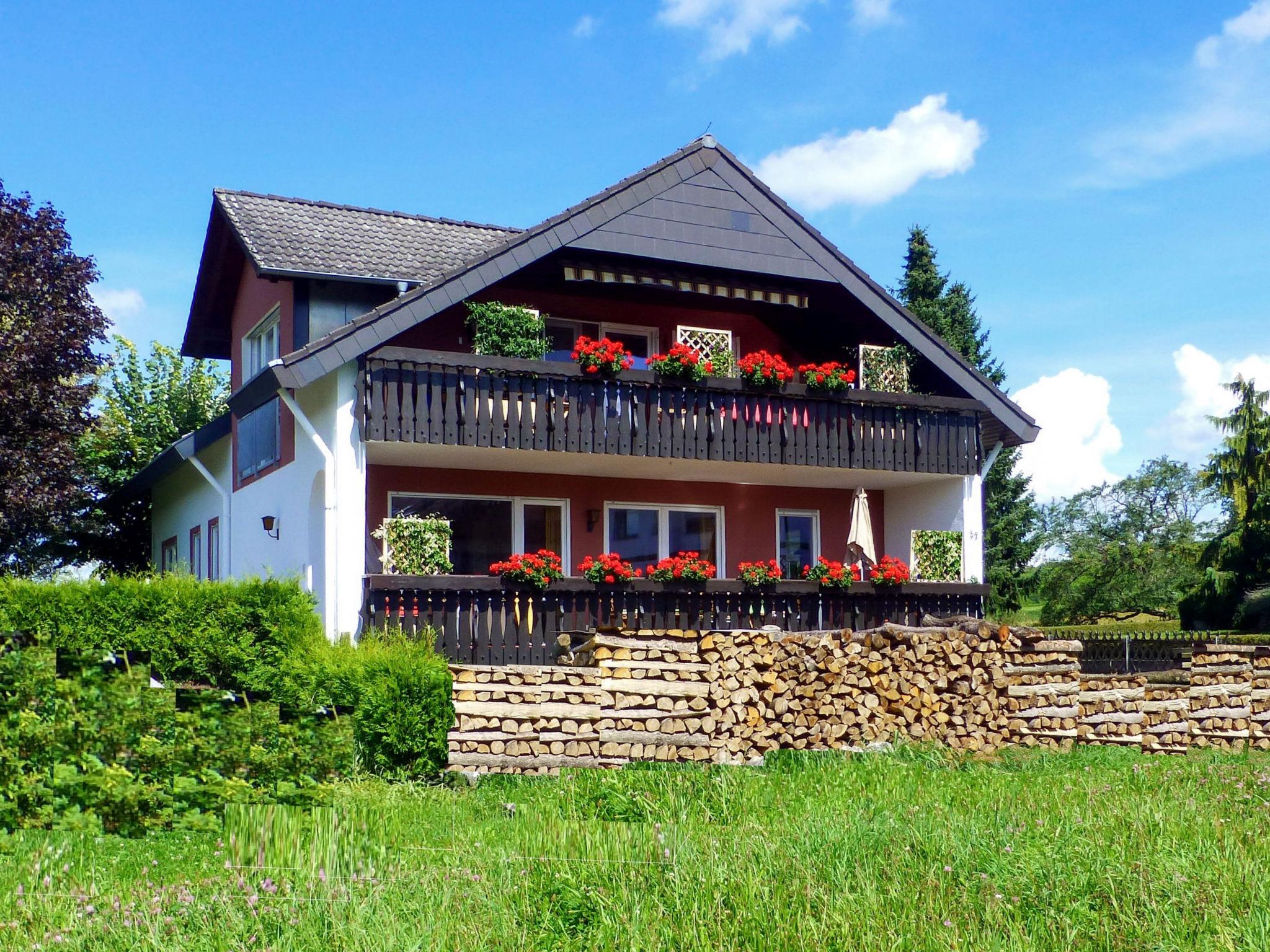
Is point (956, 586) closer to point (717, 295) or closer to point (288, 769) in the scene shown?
point (717, 295)

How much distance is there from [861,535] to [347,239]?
28.9ft

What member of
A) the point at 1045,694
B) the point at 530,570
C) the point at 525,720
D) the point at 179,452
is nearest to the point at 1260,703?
the point at 1045,694

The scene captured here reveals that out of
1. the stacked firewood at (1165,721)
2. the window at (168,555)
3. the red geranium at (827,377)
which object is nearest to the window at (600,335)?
the red geranium at (827,377)

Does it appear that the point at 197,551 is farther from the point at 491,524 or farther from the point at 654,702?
the point at 654,702

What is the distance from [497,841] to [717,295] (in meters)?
12.2

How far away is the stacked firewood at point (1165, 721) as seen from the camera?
14.4 m

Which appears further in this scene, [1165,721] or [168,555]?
[168,555]

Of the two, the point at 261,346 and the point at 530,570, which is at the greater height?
the point at 261,346

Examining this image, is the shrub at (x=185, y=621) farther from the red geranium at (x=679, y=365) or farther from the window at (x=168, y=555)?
the window at (x=168, y=555)

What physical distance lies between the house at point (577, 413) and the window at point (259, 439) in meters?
0.06

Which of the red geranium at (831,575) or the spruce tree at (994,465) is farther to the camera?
the spruce tree at (994,465)

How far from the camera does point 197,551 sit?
76.5 feet

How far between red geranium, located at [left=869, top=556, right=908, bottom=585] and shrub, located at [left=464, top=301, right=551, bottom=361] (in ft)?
18.4

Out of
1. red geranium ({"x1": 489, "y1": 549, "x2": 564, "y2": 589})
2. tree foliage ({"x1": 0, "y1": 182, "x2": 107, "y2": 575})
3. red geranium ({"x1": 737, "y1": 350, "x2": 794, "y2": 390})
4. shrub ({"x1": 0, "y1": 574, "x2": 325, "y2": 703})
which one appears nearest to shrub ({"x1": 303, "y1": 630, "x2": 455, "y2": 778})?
shrub ({"x1": 0, "y1": 574, "x2": 325, "y2": 703})
